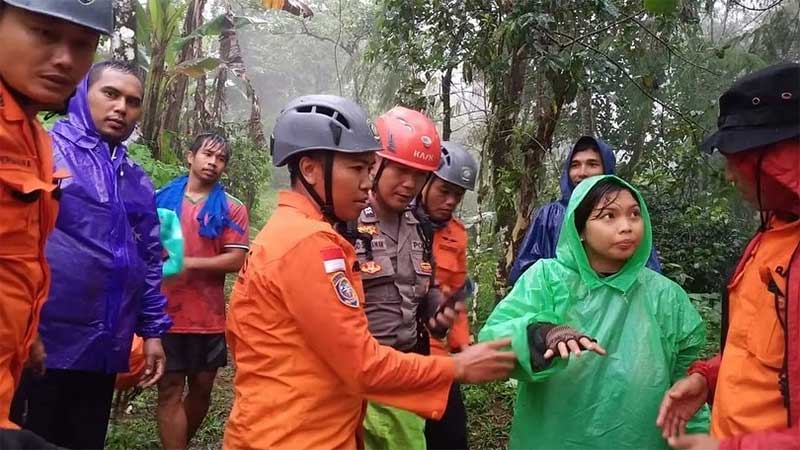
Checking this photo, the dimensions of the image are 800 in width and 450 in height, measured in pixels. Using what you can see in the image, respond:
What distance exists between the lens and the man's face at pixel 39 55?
1801 mm

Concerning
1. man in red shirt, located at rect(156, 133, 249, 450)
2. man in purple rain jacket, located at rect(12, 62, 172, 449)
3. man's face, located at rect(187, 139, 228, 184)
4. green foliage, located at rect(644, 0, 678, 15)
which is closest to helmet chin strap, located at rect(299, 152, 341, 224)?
man in purple rain jacket, located at rect(12, 62, 172, 449)

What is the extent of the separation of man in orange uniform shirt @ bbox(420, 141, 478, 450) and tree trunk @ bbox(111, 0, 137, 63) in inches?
212

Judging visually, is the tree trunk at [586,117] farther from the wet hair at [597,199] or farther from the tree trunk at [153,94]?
the wet hair at [597,199]

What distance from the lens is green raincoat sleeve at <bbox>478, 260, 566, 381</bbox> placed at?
2355 mm

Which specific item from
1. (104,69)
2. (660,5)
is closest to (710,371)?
(660,5)

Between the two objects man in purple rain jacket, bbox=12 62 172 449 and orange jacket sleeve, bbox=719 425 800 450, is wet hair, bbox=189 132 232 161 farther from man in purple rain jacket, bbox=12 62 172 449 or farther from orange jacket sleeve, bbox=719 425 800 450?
orange jacket sleeve, bbox=719 425 800 450

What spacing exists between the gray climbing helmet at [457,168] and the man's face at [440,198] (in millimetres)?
31

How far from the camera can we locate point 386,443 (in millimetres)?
3004

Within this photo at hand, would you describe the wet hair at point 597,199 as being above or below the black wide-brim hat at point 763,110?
below

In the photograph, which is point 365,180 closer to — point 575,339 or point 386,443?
point 575,339

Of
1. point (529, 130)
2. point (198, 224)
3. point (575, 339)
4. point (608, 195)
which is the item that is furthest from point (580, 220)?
point (529, 130)

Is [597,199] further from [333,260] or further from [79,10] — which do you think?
[79,10]

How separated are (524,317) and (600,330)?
296mm

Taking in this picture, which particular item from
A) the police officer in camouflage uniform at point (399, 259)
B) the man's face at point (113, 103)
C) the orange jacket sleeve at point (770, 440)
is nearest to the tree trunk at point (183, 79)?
the man's face at point (113, 103)
